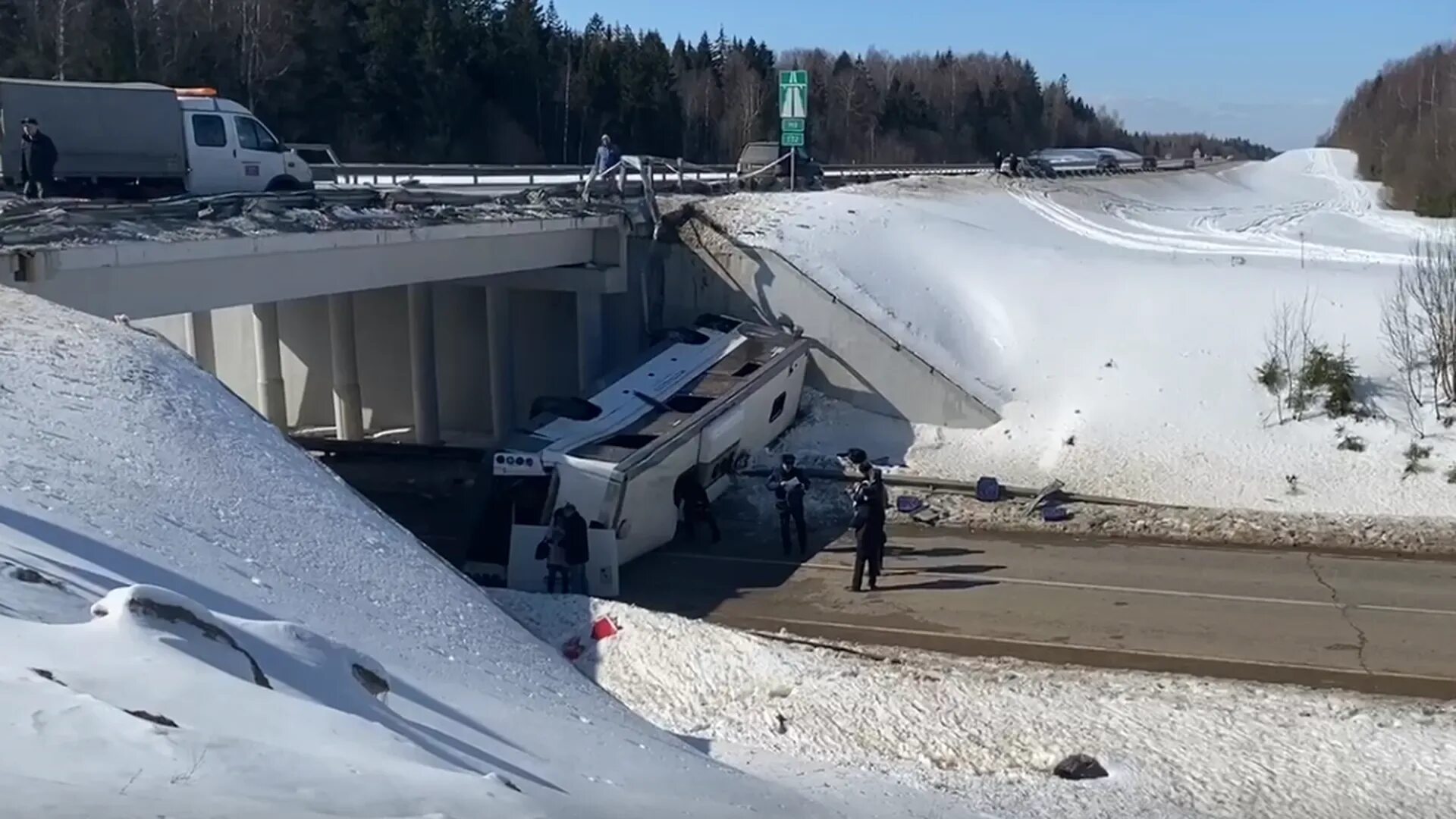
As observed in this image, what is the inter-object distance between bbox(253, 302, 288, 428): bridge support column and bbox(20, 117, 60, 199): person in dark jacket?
25.6 ft

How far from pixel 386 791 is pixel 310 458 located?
9.04 m

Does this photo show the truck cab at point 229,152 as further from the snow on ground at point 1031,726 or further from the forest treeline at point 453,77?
the forest treeline at point 453,77

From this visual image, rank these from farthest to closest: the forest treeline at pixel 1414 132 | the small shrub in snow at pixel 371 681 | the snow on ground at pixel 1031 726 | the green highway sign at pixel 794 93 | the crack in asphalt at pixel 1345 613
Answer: the forest treeline at pixel 1414 132, the green highway sign at pixel 794 93, the crack in asphalt at pixel 1345 613, the snow on ground at pixel 1031 726, the small shrub in snow at pixel 371 681

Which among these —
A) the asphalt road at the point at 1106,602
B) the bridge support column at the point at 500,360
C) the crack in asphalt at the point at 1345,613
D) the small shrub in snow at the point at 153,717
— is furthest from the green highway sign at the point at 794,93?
the small shrub in snow at the point at 153,717

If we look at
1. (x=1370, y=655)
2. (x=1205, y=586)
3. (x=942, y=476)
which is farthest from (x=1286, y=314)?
(x=1370, y=655)

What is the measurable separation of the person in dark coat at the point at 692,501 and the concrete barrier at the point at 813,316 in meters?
6.30

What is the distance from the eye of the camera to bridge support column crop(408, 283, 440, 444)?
26.7 meters

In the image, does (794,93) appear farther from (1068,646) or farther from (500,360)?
(1068,646)

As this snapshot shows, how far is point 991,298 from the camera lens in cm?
2839

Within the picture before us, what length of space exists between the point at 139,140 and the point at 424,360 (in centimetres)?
658

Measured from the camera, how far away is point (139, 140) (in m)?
23.1

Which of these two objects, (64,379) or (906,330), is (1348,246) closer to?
(906,330)

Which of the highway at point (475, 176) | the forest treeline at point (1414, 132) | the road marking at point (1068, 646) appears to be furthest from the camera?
the forest treeline at point (1414, 132)

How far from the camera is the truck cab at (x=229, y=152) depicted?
24.1m
